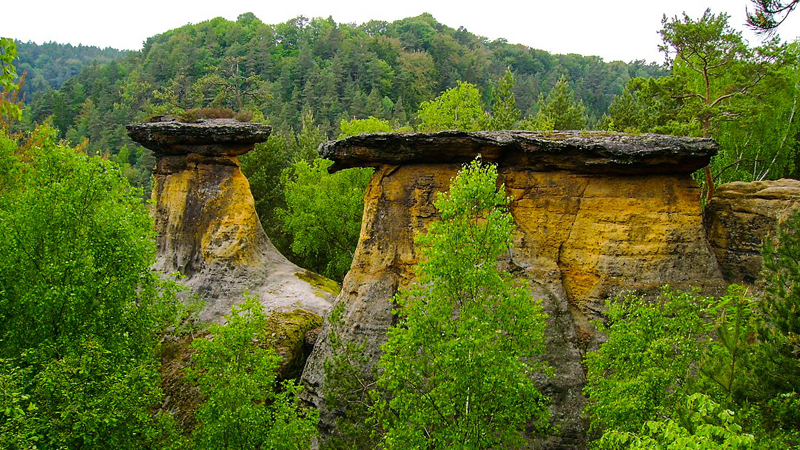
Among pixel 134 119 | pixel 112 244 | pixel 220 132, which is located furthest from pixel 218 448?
pixel 134 119

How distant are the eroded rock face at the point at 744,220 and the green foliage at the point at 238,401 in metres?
12.2

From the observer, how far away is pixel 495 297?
10086 mm

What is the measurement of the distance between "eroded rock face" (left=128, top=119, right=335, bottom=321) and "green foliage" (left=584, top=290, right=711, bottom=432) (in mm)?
12053

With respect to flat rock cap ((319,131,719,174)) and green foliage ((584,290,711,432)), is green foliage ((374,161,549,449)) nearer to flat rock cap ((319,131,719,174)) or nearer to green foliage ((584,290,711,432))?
green foliage ((584,290,711,432))

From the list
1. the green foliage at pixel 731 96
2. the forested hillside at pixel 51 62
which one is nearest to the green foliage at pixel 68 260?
the green foliage at pixel 731 96

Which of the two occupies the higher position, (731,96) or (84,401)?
(731,96)

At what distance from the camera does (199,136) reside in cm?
2069

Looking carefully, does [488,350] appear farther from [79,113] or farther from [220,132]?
[79,113]

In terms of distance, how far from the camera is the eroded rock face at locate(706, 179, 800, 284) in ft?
47.3

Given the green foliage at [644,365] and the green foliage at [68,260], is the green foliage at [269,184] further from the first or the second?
the green foliage at [644,365]

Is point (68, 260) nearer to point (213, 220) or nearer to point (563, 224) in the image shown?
point (213, 220)

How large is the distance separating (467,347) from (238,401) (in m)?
4.78

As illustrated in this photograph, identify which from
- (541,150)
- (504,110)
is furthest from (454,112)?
(541,150)

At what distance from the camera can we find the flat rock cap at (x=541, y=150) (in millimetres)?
14023
